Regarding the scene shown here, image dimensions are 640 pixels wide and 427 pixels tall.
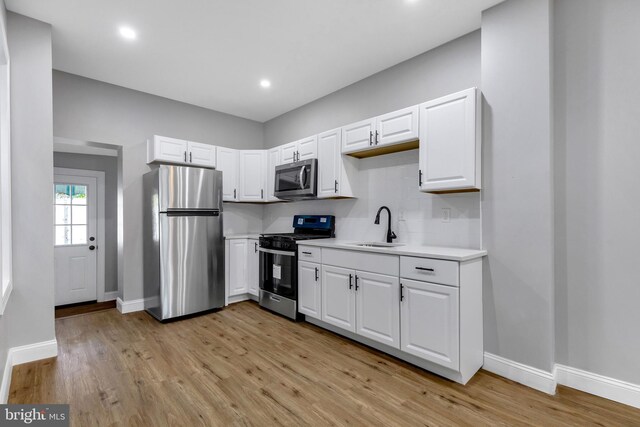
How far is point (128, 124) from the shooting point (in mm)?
3912

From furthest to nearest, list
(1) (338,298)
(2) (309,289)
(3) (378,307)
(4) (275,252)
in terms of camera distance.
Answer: (4) (275,252) < (2) (309,289) < (1) (338,298) < (3) (378,307)

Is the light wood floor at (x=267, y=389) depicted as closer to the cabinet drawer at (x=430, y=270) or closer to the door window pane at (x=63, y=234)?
the cabinet drawer at (x=430, y=270)

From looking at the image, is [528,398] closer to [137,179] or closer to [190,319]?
[190,319]

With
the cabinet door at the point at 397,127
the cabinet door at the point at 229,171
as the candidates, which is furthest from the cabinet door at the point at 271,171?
the cabinet door at the point at 397,127

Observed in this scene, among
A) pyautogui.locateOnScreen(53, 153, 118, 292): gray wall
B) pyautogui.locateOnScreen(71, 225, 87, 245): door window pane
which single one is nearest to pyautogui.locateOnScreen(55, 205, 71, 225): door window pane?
pyautogui.locateOnScreen(71, 225, 87, 245): door window pane

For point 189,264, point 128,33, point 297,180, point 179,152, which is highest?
point 128,33

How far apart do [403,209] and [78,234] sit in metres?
4.86

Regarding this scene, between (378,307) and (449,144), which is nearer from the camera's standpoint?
(449,144)

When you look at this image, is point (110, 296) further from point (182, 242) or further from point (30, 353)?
point (30, 353)

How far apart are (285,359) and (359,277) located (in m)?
0.94

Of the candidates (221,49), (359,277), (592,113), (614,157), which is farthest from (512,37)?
(221,49)

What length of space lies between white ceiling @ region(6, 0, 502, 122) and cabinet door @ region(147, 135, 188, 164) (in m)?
0.67

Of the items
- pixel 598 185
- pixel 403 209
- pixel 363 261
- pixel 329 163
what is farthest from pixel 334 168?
pixel 598 185

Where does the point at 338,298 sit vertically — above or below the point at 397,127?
below
